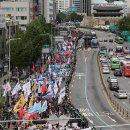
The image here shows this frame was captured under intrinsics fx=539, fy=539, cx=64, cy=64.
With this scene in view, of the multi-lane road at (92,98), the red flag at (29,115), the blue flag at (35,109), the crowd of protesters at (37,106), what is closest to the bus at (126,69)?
the multi-lane road at (92,98)

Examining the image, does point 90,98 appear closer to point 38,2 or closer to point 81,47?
point 81,47

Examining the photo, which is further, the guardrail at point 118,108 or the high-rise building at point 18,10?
the high-rise building at point 18,10

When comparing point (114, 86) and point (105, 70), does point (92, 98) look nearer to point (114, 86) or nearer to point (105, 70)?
point (114, 86)

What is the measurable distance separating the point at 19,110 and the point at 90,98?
28.1 metres

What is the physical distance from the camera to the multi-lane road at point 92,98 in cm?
5569

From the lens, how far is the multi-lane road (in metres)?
55.7

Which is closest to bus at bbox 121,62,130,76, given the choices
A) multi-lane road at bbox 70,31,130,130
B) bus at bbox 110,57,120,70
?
multi-lane road at bbox 70,31,130,130

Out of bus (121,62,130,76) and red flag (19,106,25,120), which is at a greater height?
red flag (19,106,25,120)

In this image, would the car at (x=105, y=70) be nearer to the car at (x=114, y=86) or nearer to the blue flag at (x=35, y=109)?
the car at (x=114, y=86)

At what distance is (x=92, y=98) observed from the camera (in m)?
74.1

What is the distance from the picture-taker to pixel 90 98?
74062mm

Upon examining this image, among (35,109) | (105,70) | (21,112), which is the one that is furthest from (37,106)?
(105,70)

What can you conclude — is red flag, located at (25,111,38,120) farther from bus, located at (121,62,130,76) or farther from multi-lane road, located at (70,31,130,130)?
bus, located at (121,62,130,76)

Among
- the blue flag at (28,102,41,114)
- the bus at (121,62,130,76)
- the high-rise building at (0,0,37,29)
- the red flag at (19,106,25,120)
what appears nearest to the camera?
the blue flag at (28,102,41,114)
